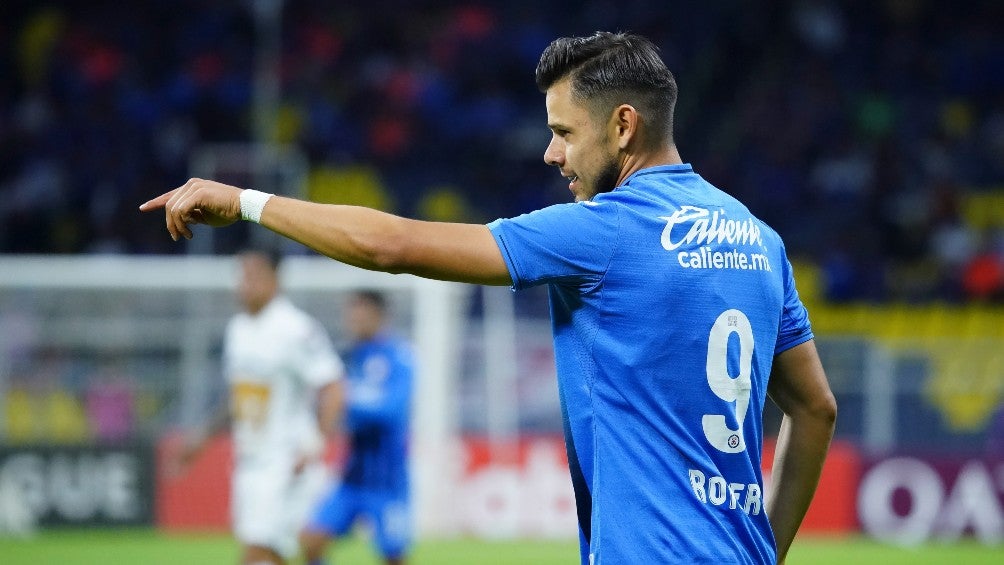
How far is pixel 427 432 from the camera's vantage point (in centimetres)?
1459

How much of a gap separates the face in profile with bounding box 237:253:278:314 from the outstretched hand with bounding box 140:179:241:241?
5739 mm

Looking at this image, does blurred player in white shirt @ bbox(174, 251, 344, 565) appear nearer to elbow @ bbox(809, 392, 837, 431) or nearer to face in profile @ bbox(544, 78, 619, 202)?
elbow @ bbox(809, 392, 837, 431)

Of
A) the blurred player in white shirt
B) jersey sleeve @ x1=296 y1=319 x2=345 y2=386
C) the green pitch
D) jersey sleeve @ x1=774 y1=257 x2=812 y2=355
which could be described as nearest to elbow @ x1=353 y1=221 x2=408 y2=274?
jersey sleeve @ x1=774 y1=257 x2=812 y2=355

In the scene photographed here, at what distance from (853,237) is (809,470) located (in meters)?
15.7

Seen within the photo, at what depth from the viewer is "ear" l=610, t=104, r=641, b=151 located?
3.08 metres

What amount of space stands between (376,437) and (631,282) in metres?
6.89

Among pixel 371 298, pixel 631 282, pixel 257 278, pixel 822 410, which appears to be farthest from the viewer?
pixel 371 298

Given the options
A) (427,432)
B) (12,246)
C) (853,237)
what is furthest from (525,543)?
(12,246)

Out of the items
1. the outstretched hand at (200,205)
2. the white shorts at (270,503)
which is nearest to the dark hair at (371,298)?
the white shorts at (270,503)

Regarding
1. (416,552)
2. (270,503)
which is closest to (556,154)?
(270,503)

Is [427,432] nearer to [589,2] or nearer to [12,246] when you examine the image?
[12,246]

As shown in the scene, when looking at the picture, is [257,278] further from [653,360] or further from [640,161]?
[653,360]

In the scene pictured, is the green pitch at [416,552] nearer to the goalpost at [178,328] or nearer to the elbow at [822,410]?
the goalpost at [178,328]

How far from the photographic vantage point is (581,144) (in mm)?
3109
